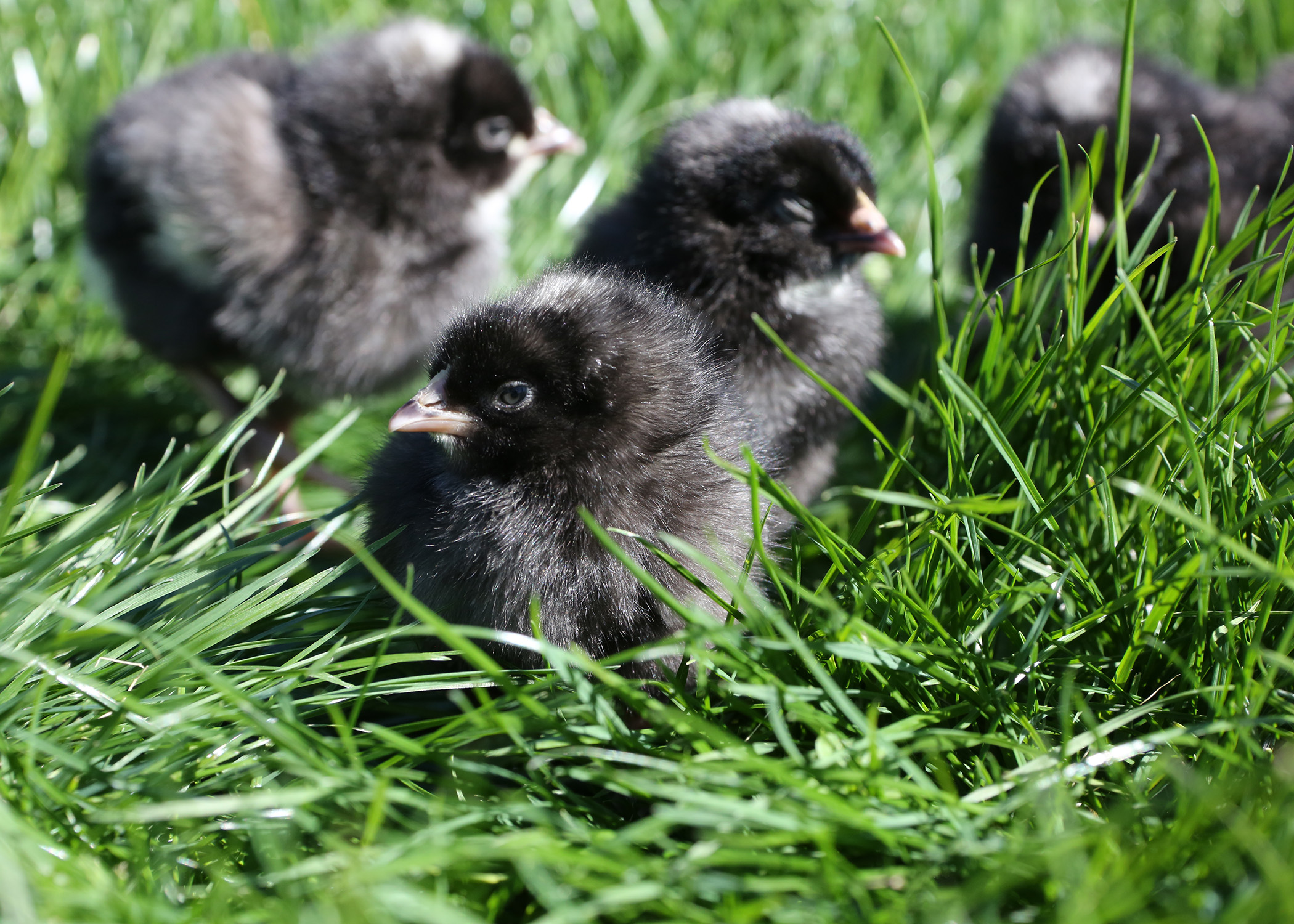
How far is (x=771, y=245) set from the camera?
6.56 feet

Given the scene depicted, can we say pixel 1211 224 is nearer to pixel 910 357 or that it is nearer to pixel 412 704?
pixel 910 357

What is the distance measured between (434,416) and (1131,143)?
1908 mm

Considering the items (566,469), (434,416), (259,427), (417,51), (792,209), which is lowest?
(259,427)

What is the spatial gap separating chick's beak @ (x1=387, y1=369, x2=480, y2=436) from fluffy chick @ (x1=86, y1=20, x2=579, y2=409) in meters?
0.97

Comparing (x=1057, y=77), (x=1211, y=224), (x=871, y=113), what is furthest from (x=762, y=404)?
(x=871, y=113)

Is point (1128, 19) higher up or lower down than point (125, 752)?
higher up

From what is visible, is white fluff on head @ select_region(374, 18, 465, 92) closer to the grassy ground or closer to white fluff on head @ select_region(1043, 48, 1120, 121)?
the grassy ground

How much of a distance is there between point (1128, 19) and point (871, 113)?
1907 mm

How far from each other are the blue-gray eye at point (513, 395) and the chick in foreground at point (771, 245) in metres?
0.45

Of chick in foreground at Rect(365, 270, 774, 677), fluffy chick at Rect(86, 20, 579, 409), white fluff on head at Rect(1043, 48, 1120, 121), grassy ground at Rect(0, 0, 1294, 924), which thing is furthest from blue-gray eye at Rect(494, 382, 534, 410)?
white fluff on head at Rect(1043, 48, 1120, 121)

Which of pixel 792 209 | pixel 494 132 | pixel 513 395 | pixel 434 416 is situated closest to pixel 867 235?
pixel 792 209

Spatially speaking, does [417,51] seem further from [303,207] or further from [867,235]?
[867,235]

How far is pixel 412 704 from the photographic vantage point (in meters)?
1.59

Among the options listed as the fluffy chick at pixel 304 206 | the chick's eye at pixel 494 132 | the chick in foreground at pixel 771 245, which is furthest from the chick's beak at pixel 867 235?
the chick's eye at pixel 494 132
